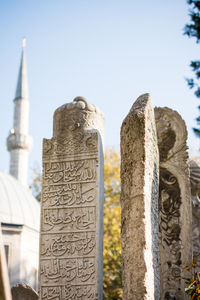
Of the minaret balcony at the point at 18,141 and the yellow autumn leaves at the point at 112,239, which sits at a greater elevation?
the minaret balcony at the point at 18,141

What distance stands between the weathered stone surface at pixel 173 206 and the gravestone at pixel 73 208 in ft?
2.83

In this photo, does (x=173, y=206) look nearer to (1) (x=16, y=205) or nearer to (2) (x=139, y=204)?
(2) (x=139, y=204)

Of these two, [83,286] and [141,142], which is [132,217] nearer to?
[141,142]

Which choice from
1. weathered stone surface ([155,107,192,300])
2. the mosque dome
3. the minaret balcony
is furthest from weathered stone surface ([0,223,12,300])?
the minaret balcony

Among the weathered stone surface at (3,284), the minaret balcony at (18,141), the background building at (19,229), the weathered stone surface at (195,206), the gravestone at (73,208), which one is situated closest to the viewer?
the weathered stone surface at (3,284)

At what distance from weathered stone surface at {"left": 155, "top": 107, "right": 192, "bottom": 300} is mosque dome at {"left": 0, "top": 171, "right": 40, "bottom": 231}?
1063cm

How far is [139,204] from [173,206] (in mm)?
1808

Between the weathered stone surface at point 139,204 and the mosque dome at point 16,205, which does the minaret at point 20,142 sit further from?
the weathered stone surface at point 139,204

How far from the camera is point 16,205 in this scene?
18391 mm

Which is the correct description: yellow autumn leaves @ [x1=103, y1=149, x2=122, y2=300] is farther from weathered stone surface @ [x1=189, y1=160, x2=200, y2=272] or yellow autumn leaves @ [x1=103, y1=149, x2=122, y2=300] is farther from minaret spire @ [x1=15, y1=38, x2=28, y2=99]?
minaret spire @ [x1=15, y1=38, x2=28, y2=99]

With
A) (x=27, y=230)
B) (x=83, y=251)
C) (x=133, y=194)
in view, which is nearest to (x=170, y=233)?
(x=83, y=251)

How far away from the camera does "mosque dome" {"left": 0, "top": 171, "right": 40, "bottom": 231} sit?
57.9 ft

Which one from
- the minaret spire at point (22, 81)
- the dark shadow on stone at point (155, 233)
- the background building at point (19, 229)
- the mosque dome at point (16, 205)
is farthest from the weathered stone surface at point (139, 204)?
the minaret spire at point (22, 81)

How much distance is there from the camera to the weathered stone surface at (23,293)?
25.6 feet
